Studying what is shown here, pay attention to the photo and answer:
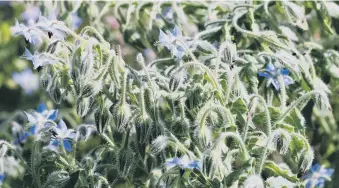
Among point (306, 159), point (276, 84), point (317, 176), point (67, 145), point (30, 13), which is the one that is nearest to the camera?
point (306, 159)

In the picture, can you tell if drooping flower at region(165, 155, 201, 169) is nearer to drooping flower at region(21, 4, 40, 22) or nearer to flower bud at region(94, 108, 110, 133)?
flower bud at region(94, 108, 110, 133)

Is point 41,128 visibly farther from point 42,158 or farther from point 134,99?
point 134,99

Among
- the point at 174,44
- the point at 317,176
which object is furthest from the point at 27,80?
the point at 174,44

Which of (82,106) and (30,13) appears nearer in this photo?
(82,106)

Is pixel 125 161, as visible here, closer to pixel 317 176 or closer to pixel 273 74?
pixel 273 74

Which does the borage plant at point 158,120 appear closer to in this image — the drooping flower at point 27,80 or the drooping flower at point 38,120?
the drooping flower at point 38,120

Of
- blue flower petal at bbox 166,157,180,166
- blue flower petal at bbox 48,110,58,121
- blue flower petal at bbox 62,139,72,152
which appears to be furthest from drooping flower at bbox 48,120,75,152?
blue flower petal at bbox 166,157,180,166
